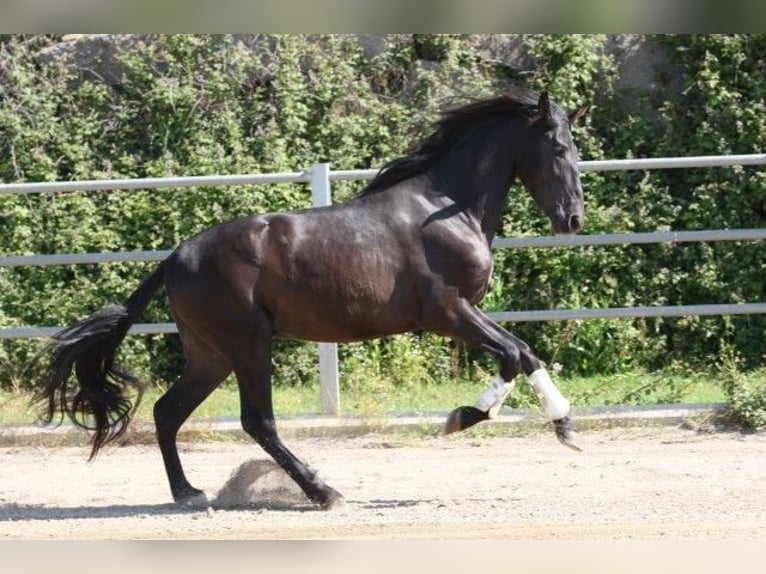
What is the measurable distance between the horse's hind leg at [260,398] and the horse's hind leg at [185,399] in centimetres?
30

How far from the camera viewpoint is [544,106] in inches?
255

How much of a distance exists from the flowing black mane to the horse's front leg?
35.4 inches

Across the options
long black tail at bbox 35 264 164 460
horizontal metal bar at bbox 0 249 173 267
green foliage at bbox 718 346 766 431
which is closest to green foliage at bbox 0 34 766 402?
horizontal metal bar at bbox 0 249 173 267

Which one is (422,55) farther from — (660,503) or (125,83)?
(660,503)

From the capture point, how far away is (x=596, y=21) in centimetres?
195

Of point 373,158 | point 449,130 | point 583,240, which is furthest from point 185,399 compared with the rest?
point 373,158

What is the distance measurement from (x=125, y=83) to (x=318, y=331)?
660cm

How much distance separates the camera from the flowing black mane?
6.68 m

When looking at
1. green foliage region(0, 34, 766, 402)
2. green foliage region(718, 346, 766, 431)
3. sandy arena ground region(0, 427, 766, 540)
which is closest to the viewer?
sandy arena ground region(0, 427, 766, 540)

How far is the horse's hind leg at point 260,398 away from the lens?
616cm

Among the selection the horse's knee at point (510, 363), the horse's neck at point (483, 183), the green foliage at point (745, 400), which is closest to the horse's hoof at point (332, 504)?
the horse's knee at point (510, 363)

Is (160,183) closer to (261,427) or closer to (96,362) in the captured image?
(96,362)

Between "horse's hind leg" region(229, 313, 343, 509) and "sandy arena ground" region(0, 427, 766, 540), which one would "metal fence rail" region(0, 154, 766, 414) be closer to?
"sandy arena ground" region(0, 427, 766, 540)

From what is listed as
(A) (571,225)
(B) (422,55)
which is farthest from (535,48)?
(A) (571,225)
